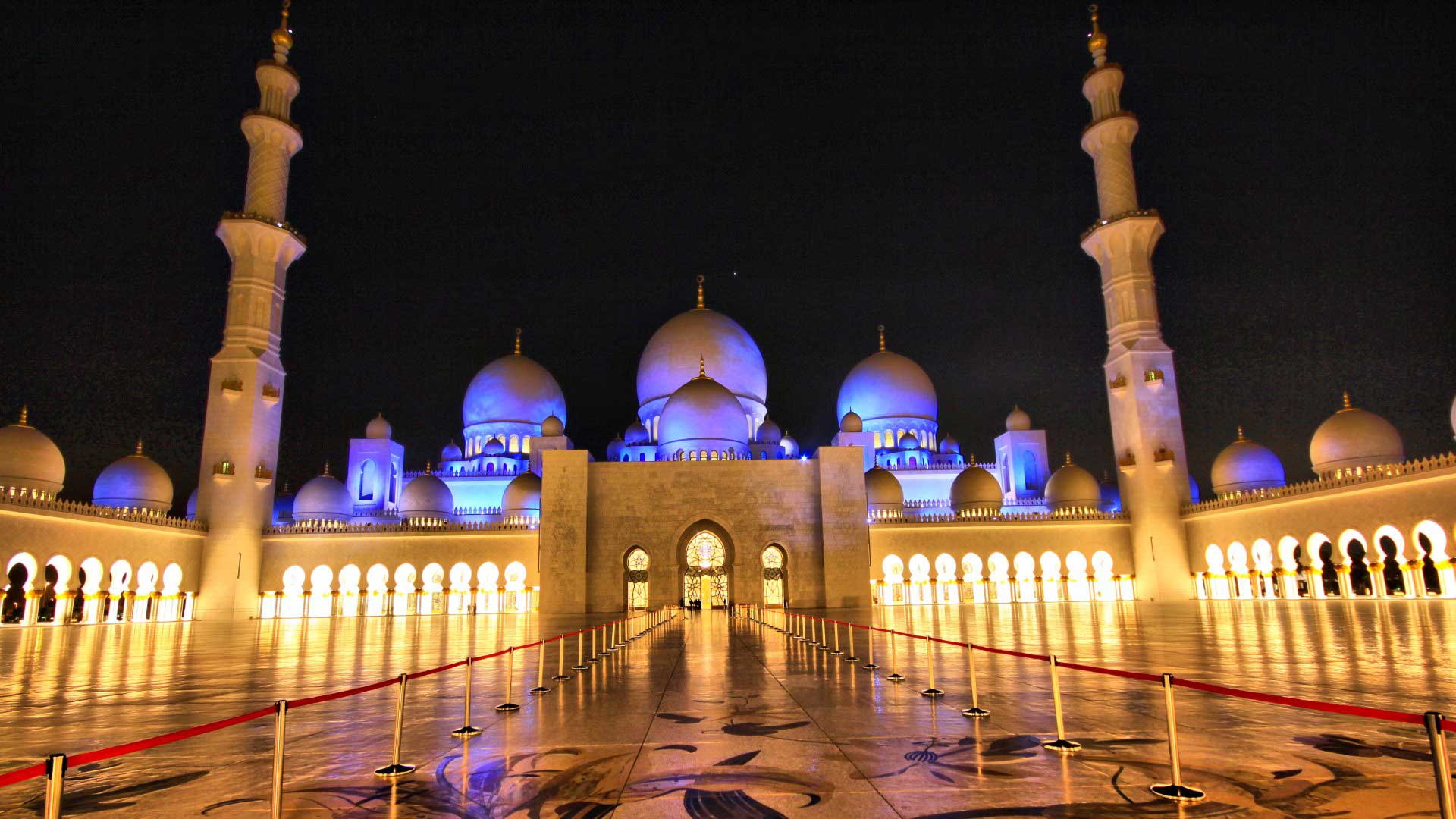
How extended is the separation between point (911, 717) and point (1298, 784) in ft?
7.15

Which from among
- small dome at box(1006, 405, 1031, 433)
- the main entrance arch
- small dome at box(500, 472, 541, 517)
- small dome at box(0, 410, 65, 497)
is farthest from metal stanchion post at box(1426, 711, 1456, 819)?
small dome at box(1006, 405, 1031, 433)

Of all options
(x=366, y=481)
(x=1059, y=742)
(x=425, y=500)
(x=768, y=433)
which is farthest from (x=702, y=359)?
(x=1059, y=742)

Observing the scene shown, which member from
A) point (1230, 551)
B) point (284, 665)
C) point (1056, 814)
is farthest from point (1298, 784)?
point (1230, 551)

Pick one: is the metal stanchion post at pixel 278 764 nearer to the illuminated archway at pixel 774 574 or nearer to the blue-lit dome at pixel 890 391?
the illuminated archway at pixel 774 574

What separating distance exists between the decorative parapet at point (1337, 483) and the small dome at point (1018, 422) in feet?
31.5

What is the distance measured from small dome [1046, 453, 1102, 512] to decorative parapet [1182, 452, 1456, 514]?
3.81m

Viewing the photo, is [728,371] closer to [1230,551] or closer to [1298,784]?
[1230,551]

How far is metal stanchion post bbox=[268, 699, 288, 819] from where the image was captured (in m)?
3.26

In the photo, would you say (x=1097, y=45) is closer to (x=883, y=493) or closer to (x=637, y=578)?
(x=883, y=493)

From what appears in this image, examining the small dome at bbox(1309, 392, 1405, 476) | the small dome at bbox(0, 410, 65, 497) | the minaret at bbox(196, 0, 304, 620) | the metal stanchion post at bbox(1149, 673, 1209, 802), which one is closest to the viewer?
the metal stanchion post at bbox(1149, 673, 1209, 802)

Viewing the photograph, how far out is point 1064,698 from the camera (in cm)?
605

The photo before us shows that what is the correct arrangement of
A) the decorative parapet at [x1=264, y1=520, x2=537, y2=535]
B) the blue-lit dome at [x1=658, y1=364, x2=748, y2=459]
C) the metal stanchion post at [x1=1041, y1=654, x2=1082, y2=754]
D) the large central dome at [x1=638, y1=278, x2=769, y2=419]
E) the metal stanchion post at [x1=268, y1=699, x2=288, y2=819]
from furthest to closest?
the large central dome at [x1=638, y1=278, x2=769, y2=419], the blue-lit dome at [x1=658, y1=364, x2=748, y2=459], the decorative parapet at [x1=264, y1=520, x2=537, y2=535], the metal stanchion post at [x1=1041, y1=654, x2=1082, y2=754], the metal stanchion post at [x1=268, y1=699, x2=288, y2=819]

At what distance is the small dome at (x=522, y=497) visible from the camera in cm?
3023

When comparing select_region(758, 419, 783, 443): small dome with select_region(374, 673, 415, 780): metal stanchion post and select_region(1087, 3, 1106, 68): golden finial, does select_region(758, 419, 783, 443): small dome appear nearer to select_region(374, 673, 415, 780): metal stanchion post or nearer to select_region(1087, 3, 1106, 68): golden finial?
select_region(1087, 3, 1106, 68): golden finial
